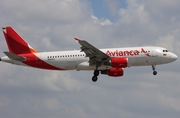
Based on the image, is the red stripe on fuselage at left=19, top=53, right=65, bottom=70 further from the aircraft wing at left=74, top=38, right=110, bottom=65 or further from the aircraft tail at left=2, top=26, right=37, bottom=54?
the aircraft wing at left=74, top=38, right=110, bottom=65

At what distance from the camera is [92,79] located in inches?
4181

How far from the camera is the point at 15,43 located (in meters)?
108

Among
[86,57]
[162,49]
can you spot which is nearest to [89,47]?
[86,57]

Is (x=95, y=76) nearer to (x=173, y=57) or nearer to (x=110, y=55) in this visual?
(x=110, y=55)

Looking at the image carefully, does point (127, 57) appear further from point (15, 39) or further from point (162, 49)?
point (15, 39)

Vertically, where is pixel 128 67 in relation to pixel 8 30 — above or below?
below

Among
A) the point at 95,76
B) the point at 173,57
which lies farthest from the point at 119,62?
the point at 173,57

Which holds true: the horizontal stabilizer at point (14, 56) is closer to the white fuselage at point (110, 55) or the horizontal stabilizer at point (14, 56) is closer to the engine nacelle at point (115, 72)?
the white fuselage at point (110, 55)

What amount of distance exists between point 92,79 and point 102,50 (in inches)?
226

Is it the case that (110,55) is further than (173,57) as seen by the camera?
No

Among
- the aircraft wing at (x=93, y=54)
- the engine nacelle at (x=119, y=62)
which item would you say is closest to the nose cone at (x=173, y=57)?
the engine nacelle at (x=119, y=62)

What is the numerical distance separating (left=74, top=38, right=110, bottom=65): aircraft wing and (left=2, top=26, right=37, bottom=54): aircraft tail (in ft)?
34.5

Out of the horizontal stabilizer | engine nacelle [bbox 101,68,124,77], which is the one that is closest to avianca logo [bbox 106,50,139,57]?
engine nacelle [bbox 101,68,124,77]

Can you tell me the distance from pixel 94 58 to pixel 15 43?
15.3 metres
